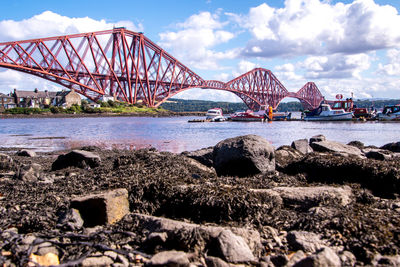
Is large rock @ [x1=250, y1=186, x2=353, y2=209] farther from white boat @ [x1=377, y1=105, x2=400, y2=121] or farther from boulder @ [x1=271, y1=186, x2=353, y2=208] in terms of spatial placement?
white boat @ [x1=377, y1=105, x2=400, y2=121]

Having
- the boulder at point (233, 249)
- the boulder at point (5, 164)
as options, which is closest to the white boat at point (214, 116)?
the boulder at point (5, 164)

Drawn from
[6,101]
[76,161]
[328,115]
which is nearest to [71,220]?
[76,161]

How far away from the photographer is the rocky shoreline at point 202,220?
8.75 feet

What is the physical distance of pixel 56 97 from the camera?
92.4 meters

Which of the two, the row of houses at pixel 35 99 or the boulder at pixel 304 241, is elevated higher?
the row of houses at pixel 35 99

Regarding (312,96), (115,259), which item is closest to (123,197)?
(115,259)

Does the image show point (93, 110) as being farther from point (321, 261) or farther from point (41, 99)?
point (321, 261)

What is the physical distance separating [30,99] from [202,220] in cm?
9647

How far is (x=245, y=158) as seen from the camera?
6074 millimetres

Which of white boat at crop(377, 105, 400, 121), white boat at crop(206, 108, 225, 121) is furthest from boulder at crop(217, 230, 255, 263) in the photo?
white boat at crop(377, 105, 400, 121)

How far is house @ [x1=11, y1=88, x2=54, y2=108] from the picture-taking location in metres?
87.9

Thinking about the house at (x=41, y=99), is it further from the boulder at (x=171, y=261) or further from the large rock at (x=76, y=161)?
the boulder at (x=171, y=261)

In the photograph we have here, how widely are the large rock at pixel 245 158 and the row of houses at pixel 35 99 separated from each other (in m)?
85.5

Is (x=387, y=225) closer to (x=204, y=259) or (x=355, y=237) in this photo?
(x=355, y=237)
